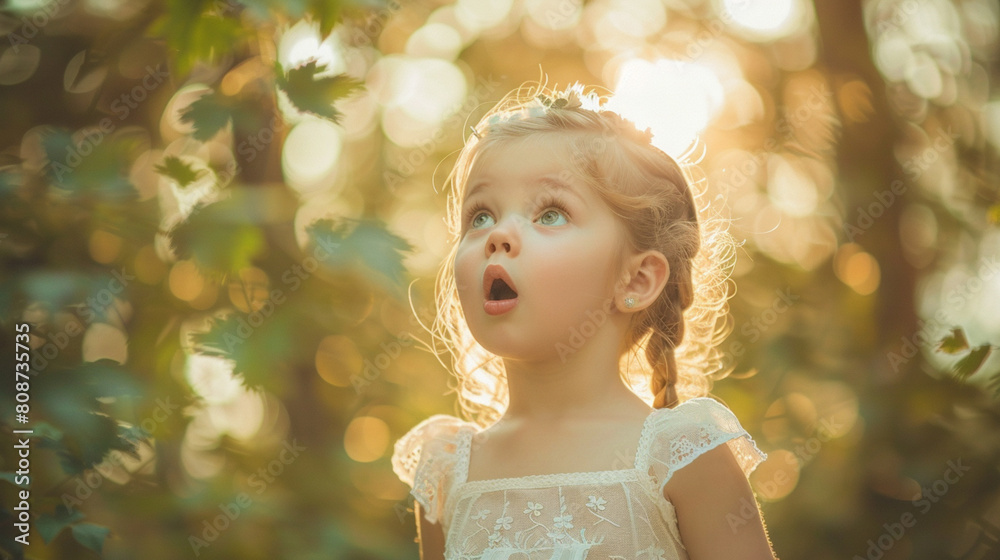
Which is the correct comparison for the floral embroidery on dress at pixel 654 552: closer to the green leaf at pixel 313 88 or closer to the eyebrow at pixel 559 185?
the eyebrow at pixel 559 185

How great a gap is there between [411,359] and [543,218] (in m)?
1.20

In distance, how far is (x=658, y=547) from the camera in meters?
1.31

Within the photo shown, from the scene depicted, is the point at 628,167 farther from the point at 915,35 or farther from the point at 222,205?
the point at 915,35

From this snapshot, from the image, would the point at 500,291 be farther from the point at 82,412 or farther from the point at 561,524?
the point at 82,412

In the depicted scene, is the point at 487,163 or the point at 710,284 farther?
the point at 710,284

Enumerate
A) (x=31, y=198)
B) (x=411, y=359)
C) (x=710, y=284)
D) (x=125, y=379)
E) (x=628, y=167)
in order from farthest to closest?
(x=411, y=359), (x=710, y=284), (x=628, y=167), (x=31, y=198), (x=125, y=379)

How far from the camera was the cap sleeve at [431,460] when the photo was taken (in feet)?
5.21

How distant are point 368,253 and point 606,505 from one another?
597 millimetres

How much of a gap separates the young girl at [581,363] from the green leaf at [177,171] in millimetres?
530

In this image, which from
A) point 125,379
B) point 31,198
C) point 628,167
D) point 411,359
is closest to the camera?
point 125,379

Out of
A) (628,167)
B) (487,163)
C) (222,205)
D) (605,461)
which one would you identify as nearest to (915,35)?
(628,167)

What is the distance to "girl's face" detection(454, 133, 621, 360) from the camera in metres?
1.33

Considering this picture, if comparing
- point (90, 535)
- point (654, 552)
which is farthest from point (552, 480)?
point (90, 535)

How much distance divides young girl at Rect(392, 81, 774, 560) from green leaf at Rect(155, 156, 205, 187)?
0.53 metres
